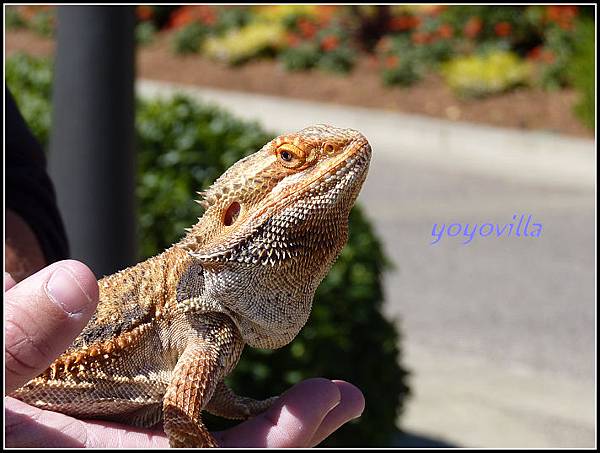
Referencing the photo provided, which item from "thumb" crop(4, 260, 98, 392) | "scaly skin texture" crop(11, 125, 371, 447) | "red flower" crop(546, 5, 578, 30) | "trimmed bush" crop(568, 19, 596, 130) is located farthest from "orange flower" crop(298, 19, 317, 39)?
"thumb" crop(4, 260, 98, 392)

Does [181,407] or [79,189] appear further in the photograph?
[79,189]

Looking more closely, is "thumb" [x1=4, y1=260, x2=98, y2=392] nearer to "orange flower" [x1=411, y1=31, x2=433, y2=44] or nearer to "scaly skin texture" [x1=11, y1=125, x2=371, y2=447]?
"scaly skin texture" [x1=11, y1=125, x2=371, y2=447]

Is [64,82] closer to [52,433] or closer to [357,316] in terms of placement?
[357,316]

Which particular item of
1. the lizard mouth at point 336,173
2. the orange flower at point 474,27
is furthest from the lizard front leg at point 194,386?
the orange flower at point 474,27

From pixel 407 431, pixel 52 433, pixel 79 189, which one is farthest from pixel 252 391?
pixel 52 433

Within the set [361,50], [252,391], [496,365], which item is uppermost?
[252,391]
